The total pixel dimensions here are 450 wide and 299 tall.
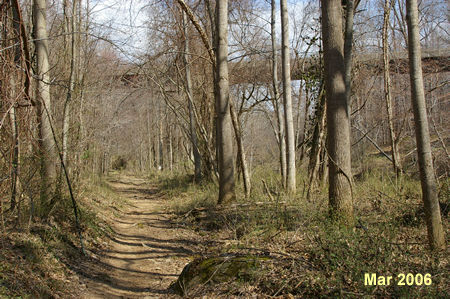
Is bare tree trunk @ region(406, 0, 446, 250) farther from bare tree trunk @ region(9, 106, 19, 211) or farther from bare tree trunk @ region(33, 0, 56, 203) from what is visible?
bare tree trunk @ region(33, 0, 56, 203)

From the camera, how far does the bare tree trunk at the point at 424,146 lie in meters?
4.48

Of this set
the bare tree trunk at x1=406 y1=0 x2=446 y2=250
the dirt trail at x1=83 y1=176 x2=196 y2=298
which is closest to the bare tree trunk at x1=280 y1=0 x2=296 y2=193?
the dirt trail at x1=83 y1=176 x2=196 y2=298

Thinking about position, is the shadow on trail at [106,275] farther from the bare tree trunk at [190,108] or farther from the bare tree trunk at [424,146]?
the bare tree trunk at [190,108]

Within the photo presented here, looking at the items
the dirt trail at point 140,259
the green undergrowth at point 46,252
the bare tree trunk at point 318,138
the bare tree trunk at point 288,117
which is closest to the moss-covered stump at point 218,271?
the dirt trail at point 140,259

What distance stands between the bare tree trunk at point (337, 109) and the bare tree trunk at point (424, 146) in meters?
1.09

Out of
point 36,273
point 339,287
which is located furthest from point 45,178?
point 339,287

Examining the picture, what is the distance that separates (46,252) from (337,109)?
16.7ft

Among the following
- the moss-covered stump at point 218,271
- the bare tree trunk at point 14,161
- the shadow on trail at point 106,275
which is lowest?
the shadow on trail at point 106,275

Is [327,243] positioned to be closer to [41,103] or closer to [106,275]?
→ [106,275]

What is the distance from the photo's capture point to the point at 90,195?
1018cm

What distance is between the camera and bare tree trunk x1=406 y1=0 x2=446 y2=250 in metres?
4.48

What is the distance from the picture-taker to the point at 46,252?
5.08m

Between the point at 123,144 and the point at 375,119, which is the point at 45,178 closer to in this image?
the point at 375,119

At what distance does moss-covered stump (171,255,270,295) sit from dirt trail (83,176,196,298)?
1.46 feet
